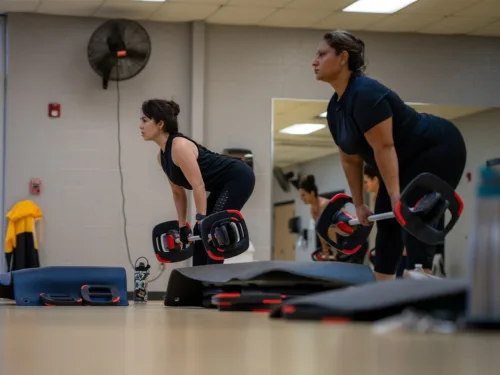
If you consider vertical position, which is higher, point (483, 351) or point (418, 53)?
point (418, 53)

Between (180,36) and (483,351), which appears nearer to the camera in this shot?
(483,351)

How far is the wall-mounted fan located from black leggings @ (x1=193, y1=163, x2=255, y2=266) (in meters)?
2.98

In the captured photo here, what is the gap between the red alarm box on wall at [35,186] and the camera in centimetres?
729

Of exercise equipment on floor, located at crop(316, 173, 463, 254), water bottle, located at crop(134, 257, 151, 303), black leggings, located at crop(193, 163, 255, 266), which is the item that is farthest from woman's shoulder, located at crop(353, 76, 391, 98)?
water bottle, located at crop(134, 257, 151, 303)

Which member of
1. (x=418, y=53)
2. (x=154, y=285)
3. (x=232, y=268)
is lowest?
(x=154, y=285)

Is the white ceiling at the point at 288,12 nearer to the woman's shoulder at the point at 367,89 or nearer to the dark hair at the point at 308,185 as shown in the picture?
the dark hair at the point at 308,185

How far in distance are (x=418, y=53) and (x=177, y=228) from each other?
406 centimetres

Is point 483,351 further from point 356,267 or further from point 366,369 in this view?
point 356,267

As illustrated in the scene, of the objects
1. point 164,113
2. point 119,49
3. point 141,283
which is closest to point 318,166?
point 119,49

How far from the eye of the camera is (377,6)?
23.2 feet

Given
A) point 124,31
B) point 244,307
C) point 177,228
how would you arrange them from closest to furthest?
point 244,307 → point 177,228 → point 124,31

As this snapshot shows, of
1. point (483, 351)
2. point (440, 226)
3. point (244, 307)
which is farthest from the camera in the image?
point (440, 226)

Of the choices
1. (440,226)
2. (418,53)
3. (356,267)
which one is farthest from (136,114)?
(356,267)

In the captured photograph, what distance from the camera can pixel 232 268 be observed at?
108 inches
